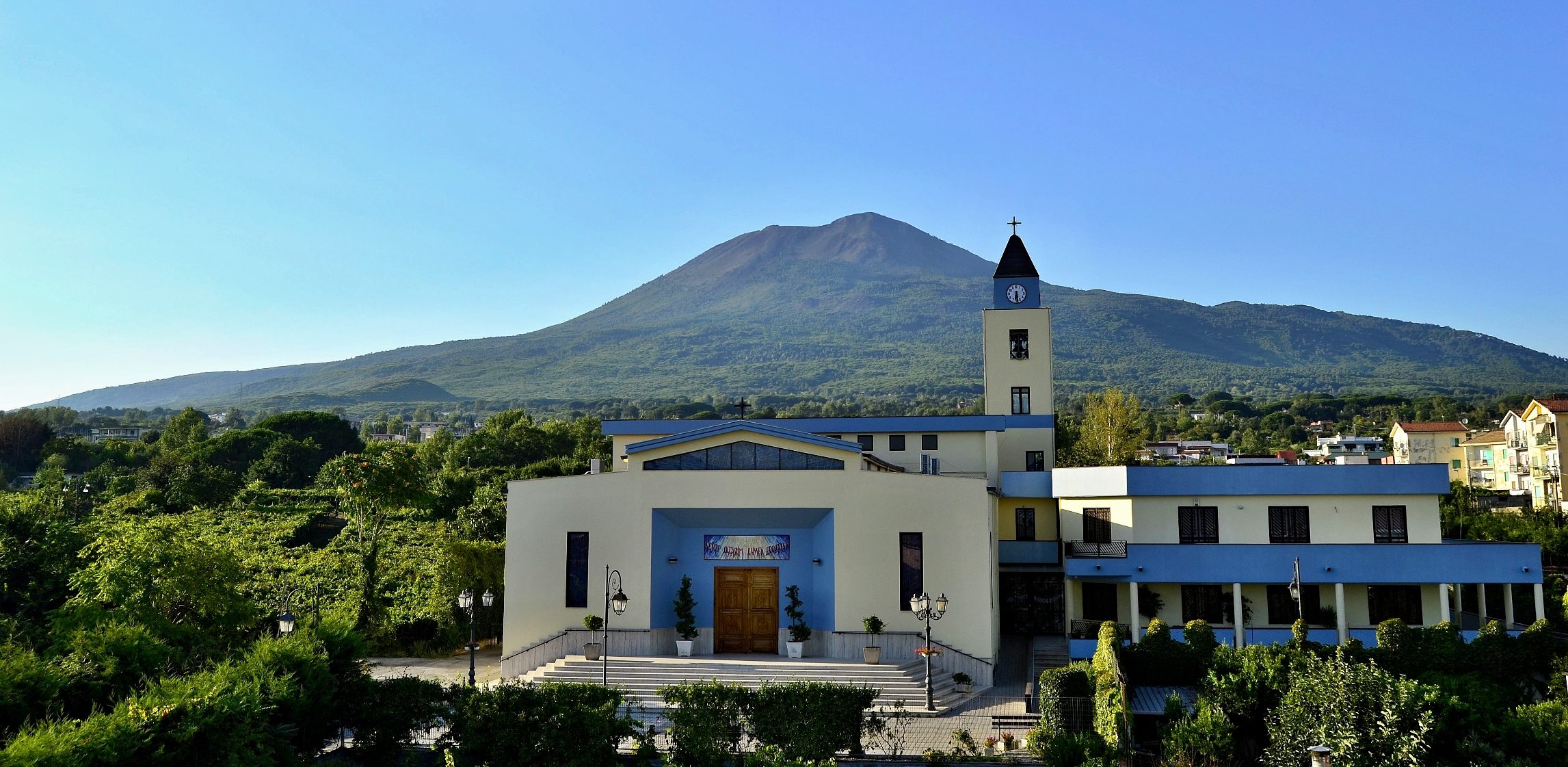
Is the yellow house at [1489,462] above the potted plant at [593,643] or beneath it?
above

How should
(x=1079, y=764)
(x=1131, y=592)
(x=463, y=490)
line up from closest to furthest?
(x=1079, y=764) → (x=1131, y=592) → (x=463, y=490)

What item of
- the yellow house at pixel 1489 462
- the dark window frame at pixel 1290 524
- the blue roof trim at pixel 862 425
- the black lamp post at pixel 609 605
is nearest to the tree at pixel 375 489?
the blue roof trim at pixel 862 425

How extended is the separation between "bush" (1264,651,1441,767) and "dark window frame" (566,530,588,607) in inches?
629

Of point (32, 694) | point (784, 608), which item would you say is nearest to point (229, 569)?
point (32, 694)

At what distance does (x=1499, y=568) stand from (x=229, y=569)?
30.8 metres

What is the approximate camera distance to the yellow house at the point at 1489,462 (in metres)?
76.6

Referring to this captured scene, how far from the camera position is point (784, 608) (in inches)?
1080

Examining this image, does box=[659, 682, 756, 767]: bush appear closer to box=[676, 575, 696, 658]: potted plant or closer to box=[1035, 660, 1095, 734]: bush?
box=[1035, 660, 1095, 734]: bush

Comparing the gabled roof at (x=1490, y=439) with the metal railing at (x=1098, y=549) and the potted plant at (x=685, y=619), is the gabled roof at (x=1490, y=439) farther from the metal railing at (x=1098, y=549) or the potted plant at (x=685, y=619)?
the potted plant at (x=685, y=619)

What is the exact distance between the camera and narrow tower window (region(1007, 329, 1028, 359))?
39.3m

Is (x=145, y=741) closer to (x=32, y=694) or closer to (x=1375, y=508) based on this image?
(x=32, y=694)

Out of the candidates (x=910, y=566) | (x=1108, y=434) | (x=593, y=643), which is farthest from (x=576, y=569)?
(x=1108, y=434)

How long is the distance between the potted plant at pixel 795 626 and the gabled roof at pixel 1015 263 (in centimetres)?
1731

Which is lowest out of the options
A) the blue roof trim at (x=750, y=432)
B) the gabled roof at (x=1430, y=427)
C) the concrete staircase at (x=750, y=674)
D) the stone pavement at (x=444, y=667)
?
the stone pavement at (x=444, y=667)
